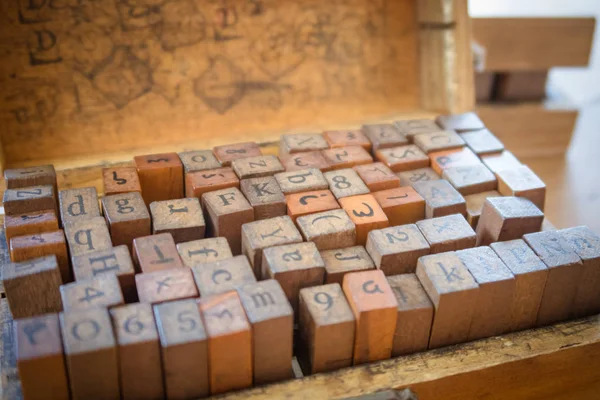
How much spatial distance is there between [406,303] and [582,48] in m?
1.94

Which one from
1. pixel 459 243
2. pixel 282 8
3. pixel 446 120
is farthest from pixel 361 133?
pixel 459 243

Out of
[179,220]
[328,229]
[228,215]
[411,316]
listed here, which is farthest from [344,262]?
[179,220]

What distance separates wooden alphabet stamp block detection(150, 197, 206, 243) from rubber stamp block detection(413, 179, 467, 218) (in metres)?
0.58

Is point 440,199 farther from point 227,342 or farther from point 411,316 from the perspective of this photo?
point 227,342

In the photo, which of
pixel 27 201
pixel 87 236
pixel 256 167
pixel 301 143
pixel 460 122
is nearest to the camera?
pixel 87 236

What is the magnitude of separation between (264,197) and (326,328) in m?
0.46

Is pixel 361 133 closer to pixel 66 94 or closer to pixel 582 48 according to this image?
pixel 66 94

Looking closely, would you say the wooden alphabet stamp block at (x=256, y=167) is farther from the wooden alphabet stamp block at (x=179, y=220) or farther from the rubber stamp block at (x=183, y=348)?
the rubber stamp block at (x=183, y=348)

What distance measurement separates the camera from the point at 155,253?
1.29 m

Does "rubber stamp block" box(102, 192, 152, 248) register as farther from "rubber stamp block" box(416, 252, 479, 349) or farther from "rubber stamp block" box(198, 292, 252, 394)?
"rubber stamp block" box(416, 252, 479, 349)

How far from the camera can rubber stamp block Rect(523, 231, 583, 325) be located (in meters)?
1.30

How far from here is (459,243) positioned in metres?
1.39

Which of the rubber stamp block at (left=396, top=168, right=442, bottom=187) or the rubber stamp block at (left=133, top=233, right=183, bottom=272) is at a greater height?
the rubber stamp block at (left=133, top=233, right=183, bottom=272)

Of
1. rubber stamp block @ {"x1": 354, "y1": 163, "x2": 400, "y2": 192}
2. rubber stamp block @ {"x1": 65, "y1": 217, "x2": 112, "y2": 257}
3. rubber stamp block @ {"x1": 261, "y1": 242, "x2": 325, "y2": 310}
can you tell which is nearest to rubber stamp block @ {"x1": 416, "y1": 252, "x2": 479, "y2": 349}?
rubber stamp block @ {"x1": 261, "y1": 242, "x2": 325, "y2": 310}
